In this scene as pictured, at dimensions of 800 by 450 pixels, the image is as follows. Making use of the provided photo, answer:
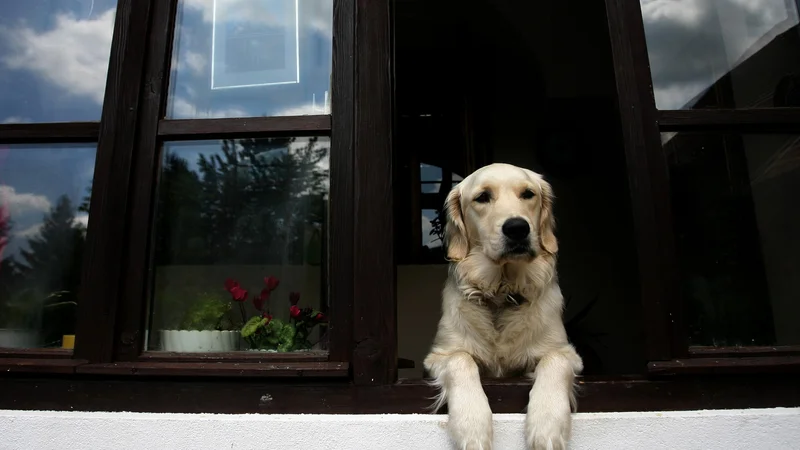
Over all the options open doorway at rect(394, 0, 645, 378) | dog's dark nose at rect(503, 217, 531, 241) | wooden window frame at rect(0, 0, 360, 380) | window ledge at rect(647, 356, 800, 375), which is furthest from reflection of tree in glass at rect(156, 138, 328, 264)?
window ledge at rect(647, 356, 800, 375)

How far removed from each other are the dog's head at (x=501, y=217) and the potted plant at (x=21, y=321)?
71.0 inches

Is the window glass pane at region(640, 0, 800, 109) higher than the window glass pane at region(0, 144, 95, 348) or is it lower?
higher

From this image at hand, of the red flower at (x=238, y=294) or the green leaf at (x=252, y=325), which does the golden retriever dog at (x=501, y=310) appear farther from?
the red flower at (x=238, y=294)

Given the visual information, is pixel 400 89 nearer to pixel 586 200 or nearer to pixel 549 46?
pixel 549 46

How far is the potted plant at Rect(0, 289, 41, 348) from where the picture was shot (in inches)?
78.0

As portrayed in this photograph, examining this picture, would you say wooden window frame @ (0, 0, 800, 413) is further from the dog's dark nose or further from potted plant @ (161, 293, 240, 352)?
the dog's dark nose

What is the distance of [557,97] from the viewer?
4270mm

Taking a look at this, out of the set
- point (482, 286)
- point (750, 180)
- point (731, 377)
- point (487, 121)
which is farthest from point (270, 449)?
point (487, 121)

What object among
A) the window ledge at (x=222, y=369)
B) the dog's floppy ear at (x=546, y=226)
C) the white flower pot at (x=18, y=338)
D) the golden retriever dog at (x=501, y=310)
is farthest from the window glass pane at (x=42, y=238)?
the dog's floppy ear at (x=546, y=226)

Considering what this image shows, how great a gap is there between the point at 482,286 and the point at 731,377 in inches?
37.0

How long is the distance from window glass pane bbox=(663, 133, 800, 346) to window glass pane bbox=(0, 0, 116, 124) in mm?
2561

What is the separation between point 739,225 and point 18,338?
313 centimetres

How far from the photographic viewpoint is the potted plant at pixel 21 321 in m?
1.98

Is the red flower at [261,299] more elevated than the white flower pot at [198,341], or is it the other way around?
the red flower at [261,299]
